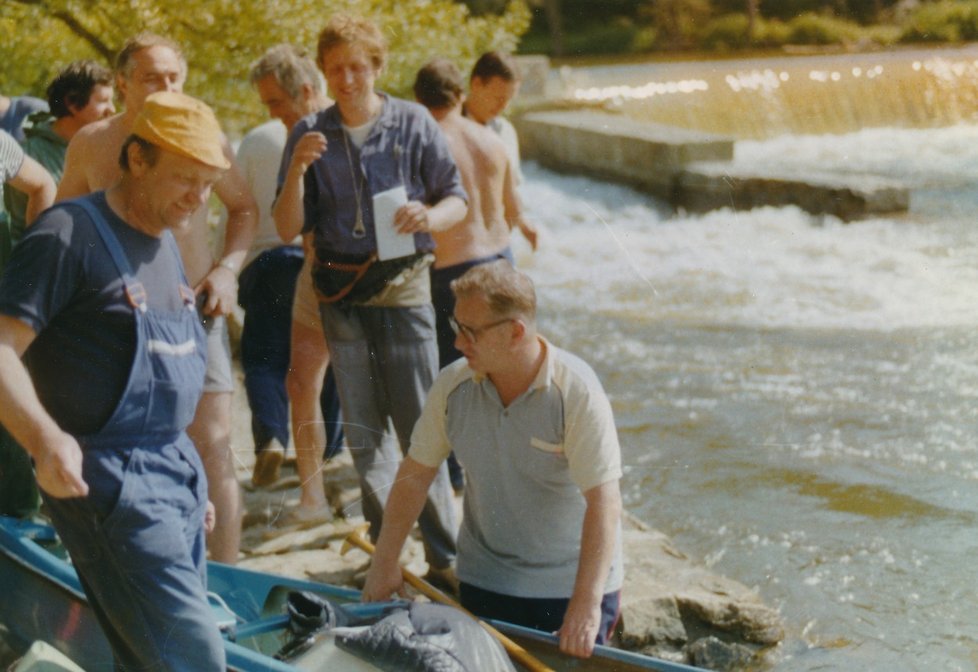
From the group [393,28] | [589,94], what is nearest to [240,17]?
[393,28]

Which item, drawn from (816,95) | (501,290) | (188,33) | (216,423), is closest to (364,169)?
(216,423)

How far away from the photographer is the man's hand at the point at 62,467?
2.53m

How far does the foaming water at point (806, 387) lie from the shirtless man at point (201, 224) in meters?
1.83

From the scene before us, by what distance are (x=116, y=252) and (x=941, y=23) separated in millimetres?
15505

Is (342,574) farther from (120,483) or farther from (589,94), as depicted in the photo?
(589,94)

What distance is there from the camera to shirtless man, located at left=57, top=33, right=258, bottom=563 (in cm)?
388

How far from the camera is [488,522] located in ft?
11.4

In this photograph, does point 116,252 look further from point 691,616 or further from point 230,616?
point 691,616

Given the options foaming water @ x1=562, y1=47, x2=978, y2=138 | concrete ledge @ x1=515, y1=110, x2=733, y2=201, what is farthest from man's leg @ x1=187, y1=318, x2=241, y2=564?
foaming water @ x1=562, y1=47, x2=978, y2=138

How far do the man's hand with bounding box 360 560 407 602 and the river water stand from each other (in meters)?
1.43

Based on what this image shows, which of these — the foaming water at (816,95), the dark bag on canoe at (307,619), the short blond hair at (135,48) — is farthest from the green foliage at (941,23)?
the dark bag on canoe at (307,619)

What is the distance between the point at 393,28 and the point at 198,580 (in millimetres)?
6392

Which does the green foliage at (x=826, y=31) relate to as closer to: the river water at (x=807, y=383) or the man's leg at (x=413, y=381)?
the river water at (x=807, y=383)

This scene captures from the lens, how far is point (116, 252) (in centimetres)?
272
